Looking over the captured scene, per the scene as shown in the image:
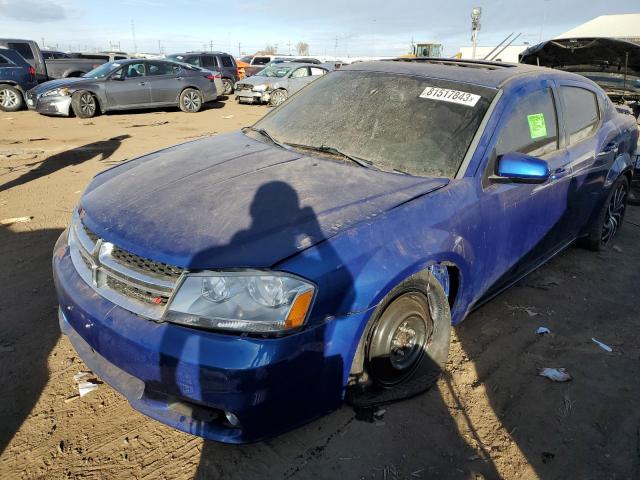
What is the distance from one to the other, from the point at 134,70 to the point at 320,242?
13.5m

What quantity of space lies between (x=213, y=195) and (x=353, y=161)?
2.92ft

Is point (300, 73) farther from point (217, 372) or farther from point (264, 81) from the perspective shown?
point (217, 372)

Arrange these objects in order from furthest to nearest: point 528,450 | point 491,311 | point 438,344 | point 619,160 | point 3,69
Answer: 1. point 3,69
2. point 619,160
3. point 491,311
4. point 438,344
5. point 528,450

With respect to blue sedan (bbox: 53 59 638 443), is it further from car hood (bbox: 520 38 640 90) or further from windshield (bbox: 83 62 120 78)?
windshield (bbox: 83 62 120 78)

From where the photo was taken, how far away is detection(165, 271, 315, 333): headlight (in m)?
1.89

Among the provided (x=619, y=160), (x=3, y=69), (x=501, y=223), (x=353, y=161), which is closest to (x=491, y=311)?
(x=501, y=223)

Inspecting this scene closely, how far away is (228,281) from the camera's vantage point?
193 cm

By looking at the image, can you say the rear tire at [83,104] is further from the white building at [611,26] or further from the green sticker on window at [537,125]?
the white building at [611,26]

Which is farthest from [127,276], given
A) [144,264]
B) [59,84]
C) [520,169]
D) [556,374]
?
[59,84]

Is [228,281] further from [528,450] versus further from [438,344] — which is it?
[528,450]

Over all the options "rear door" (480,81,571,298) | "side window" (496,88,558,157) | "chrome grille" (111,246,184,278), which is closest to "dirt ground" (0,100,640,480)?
"rear door" (480,81,571,298)

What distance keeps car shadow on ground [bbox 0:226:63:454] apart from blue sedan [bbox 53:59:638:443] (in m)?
0.47

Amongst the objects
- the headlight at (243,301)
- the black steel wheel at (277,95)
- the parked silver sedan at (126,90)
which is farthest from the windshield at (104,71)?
the headlight at (243,301)

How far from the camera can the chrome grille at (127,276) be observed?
1.97 meters
